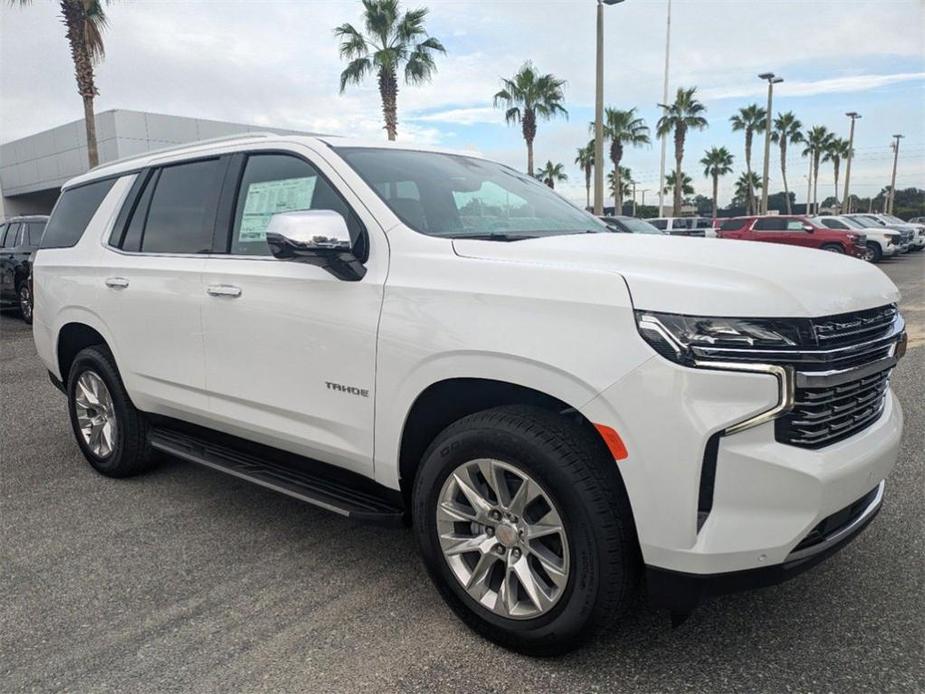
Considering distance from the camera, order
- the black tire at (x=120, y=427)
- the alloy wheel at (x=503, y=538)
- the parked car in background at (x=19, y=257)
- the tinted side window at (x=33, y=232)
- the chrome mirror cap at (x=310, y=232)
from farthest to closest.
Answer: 1. the tinted side window at (x=33, y=232)
2. the parked car in background at (x=19, y=257)
3. the black tire at (x=120, y=427)
4. the chrome mirror cap at (x=310, y=232)
5. the alloy wheel at (x=503, y=538)

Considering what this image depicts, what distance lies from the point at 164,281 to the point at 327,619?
1.99m

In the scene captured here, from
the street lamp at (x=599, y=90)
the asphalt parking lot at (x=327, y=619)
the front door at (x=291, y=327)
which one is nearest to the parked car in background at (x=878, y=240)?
the street lamp at (x=599, y=90)

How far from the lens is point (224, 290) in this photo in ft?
10.9

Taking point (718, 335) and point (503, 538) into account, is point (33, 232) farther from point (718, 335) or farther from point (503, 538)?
point (718, 335)

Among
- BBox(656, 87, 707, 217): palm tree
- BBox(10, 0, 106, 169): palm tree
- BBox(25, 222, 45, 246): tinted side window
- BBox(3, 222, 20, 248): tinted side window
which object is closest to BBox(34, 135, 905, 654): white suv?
BBox(25, 222, 45, 246): tinted side window

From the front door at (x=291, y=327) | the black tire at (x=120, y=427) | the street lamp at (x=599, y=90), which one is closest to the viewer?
the front door at (x=291, y=327)

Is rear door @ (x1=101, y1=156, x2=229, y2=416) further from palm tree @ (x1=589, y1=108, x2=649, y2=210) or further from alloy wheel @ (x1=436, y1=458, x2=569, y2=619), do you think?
palm tree @ (x1=589, y1=108, x2=649, y2=210)

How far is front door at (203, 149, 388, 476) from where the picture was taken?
2812 mm

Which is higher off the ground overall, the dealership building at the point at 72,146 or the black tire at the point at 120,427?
the dealership building at the point at 72,146

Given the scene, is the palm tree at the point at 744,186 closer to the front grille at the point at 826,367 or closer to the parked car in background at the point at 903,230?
the parked car in background at the point at 903,230

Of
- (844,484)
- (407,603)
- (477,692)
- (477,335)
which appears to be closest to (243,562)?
(407,603)

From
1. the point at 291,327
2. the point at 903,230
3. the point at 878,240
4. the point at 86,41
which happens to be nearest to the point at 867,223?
the point at 903,230

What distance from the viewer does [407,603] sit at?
287 centimetres

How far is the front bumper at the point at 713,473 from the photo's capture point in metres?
1.99
